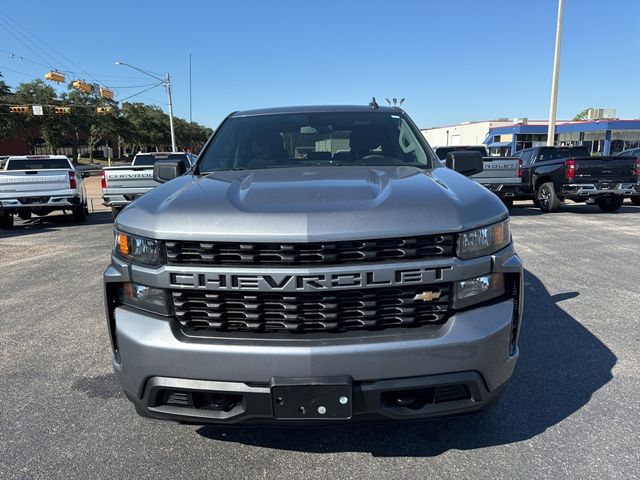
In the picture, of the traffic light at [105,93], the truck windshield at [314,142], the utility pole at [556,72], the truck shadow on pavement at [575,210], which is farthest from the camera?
the traffic light at [105,93]

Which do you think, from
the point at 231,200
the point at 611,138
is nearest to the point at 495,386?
the point at 231,200

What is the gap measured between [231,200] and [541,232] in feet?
29.6

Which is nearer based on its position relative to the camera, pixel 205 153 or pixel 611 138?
pixel 205 153

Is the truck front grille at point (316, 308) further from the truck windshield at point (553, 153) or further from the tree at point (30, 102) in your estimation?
the tree at point (30, 102)

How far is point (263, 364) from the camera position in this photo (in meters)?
2.10

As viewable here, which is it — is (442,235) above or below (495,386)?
above

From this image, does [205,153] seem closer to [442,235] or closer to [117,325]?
[117,325]

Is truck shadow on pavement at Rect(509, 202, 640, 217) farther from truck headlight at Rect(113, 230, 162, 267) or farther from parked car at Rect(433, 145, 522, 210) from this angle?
truck headlight at Rect(113, 230, 162, 267)

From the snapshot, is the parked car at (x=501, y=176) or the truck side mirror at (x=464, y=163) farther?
the parked car at (x=501, y=176)

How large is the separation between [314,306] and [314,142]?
1.86 meters

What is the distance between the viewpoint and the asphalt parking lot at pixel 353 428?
99.8 inches

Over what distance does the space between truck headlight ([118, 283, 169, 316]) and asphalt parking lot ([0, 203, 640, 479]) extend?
2.92ft

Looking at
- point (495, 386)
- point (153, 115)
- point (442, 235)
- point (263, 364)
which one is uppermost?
point (153, 115)

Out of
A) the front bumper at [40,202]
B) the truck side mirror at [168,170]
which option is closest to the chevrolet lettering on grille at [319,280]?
the truck side mirror at [168,170]
